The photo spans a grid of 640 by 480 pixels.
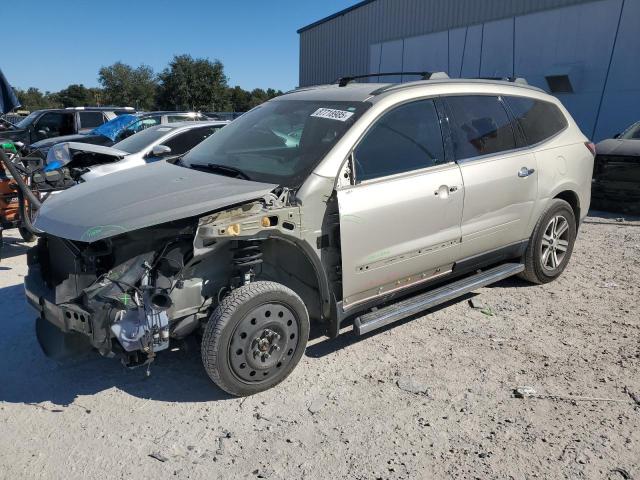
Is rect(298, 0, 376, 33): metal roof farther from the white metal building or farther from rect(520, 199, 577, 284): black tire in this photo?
rect(520, 199, 577, 284): black tire

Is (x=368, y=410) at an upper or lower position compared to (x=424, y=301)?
lower

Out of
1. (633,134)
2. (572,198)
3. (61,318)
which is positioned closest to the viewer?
(61,318)

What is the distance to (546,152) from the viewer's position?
15.6 ft

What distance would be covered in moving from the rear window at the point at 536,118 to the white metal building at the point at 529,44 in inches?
361

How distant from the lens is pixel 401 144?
12.2ft

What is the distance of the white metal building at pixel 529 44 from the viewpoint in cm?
1270

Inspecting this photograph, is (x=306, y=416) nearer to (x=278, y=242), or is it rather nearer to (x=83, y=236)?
(x=278, y=242)

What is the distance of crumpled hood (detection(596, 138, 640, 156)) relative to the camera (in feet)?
26.9

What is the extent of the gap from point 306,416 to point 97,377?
1.49m

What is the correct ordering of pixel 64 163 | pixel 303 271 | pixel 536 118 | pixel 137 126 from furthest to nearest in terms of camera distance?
1. pixel 137 126
2. pixel 64 163
3. pixel 536 118
4. pixel 303 271

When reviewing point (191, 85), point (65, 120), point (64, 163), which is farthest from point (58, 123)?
point (191, 85)

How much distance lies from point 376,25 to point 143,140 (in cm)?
1535

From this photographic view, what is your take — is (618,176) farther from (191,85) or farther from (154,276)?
(191,85)

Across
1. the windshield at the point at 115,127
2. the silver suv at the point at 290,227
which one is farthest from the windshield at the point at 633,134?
the windshield at the point at 115,127
